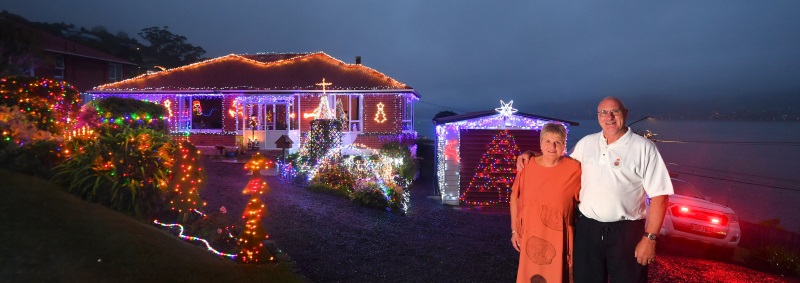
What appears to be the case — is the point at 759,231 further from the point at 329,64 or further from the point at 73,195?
the point at 329,64

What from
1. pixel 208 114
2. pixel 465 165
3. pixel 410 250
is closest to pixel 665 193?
pixel 410 250

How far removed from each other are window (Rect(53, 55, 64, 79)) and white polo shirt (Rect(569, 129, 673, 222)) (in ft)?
99.7

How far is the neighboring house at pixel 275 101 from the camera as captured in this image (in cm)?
1873

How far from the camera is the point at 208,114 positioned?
70.7 ft

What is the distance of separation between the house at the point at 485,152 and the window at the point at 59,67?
80.4ft

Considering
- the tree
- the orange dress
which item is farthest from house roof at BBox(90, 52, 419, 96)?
the tree

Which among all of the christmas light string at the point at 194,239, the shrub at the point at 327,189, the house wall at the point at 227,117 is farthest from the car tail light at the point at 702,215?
the house wall at the point at 227,117

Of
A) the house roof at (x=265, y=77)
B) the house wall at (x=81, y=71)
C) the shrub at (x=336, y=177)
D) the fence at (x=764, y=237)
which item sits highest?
the house wall at (x=81, y=71)

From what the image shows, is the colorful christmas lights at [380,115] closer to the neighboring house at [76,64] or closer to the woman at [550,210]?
the woman at [550,210]

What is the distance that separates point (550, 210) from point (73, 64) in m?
30.9

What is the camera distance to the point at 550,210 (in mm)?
3590

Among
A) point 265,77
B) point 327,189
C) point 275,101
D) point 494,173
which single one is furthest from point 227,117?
point 494,173

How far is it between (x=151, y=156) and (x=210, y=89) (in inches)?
492

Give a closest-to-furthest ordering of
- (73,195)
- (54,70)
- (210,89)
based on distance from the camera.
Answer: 1. (73,195)
2. (210,89)
3. (54,70)
